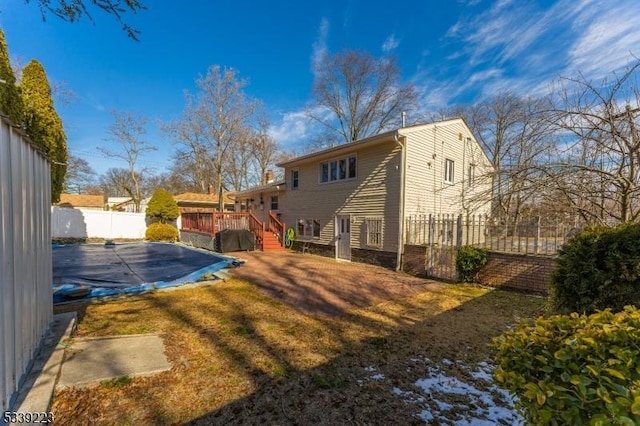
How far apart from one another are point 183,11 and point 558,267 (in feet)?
37.7

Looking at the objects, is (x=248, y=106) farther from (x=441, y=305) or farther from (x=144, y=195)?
(x=144, y=195)

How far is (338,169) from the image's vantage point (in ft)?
47.5

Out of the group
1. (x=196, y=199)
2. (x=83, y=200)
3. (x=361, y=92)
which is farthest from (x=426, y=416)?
(x=83, y=200)

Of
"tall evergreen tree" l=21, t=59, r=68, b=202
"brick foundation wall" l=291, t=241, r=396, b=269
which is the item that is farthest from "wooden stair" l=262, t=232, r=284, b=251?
"tall evergreen tree" l=21, t=59, r=68, b=202

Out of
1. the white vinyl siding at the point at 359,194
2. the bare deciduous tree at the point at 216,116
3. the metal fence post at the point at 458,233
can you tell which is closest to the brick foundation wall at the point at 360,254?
the white vinyl siding at the point at 359,194

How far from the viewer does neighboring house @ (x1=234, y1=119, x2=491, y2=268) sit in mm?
11641

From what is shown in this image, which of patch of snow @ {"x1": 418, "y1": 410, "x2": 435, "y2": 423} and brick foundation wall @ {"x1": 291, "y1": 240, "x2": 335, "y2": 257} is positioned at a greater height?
patch of snow @ {"x1": 418, "y1": 410, "x2": 435, "y2": 423}

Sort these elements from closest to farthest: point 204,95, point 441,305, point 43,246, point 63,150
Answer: point 43,246, point 441,305, point 63,150, point 204,95

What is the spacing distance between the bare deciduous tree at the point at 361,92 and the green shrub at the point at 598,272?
23340mm

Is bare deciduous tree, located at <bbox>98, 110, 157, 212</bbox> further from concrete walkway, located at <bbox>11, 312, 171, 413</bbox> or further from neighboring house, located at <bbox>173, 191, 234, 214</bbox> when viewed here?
concrete walkway, located at <bbox>11, 312, 171, 413</bbox>

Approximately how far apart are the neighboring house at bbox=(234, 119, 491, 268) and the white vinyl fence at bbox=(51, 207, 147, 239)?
1264 centimetres

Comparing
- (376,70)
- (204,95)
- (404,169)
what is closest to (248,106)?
(204,95)

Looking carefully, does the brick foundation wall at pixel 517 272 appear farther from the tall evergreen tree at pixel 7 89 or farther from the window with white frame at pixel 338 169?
the tall evergreen tree at pixel 7 89

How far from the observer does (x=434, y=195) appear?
13.1 m
